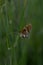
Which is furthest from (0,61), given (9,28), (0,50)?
(9,28)

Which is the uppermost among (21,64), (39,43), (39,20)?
(39,20)

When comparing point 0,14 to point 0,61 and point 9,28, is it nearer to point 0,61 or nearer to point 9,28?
point 9,28

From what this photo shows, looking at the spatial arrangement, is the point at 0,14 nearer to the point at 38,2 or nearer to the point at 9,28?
the point at 9,28

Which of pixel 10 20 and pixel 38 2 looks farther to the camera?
pixel 38 2

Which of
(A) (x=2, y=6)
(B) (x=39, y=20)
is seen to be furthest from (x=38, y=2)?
(A) (x=2, y=6)

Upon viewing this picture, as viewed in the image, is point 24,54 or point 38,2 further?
point 38,2

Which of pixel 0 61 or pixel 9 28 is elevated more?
pixel 9 28
